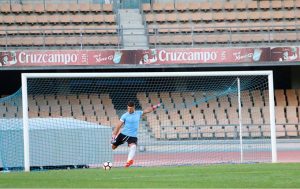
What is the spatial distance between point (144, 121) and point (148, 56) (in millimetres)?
3921

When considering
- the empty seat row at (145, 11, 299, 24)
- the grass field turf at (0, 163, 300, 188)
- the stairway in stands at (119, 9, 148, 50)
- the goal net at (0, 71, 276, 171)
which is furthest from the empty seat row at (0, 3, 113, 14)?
the grass field turf at (0, 163, 300, 188)

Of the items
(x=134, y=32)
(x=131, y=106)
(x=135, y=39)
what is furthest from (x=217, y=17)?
(x=131, y=106)

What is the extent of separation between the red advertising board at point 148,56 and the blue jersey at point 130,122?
929 cm

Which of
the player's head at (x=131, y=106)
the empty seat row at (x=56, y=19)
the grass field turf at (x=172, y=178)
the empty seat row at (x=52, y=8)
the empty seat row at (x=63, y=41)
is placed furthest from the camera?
the empty seat row at (x=52, y=8)

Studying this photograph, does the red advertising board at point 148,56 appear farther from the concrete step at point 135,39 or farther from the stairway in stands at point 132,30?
the concrete step at point 135,39

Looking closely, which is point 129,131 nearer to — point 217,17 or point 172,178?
point 172,178

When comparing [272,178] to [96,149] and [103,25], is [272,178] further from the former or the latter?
[103,25]

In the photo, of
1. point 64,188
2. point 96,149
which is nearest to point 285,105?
point 96,149

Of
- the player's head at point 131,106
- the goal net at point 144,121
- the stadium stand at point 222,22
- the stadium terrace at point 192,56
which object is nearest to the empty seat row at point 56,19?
the stadium stand at point 222,22

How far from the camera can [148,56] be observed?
29.5 m

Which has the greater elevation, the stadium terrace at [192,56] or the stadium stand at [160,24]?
the stadium stand at [160,24]

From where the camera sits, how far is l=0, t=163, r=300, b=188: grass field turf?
14289 millimetres

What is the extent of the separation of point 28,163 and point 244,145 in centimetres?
843

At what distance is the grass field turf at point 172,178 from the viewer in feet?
46.9
